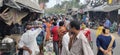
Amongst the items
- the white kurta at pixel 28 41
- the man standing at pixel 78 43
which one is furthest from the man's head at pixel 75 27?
the white kurta at pixel 28 41

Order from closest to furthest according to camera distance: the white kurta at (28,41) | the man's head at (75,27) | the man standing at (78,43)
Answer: the man standing at (78,43), the man's head at (75,27), the white kurta at (28,41)

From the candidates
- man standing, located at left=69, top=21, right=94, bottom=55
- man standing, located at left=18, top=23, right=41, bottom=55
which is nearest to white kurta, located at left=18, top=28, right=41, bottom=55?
man standing, located at left=18, top=23, right=41, bottom=55

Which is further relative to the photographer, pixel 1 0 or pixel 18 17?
pixel 18 17

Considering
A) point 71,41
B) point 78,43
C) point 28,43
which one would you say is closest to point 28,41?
point 28,43

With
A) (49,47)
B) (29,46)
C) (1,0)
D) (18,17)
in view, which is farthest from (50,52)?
(29,46)

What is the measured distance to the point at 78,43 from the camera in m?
5.98

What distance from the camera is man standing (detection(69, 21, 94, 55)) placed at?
19.4ft

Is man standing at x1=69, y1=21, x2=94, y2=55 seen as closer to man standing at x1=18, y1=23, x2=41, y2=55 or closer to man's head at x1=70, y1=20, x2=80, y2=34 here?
man's head at x1=70, y1=20, x2=80, y2=34

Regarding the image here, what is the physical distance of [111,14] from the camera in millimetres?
38844

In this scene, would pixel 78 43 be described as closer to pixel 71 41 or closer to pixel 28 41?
pixel 71 41

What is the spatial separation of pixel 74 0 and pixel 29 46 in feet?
407

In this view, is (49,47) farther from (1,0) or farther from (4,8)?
(1,0)

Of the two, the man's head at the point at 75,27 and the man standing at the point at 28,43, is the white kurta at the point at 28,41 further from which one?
the man's head at the point at 75,27

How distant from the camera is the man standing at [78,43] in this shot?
592 centimetres
